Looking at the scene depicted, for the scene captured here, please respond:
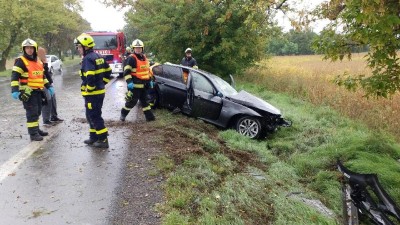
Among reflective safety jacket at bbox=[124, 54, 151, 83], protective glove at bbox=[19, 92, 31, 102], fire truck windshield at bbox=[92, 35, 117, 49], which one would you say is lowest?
protective glove at bbox=[19, 92, 31, 102]

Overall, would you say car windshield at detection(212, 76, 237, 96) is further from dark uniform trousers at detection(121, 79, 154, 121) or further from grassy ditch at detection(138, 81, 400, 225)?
dark uniform trousers at detection(121, 79, 154, 121)

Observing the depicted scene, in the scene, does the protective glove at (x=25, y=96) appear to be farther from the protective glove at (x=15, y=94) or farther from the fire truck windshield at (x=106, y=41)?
the fire truck windshield at (x=106, y=41)

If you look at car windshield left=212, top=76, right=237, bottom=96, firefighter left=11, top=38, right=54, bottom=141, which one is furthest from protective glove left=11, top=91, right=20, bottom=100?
car windshield left=212, top=76, right=237, bottom=96

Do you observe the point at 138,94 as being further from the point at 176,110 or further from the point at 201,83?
the point at 201,83

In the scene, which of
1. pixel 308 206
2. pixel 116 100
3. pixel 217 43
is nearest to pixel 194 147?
pixel 308 206

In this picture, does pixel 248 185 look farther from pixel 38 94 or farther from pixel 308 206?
pixel 38 94

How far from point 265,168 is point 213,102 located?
8.07 ft

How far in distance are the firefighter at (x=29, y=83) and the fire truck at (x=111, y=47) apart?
11171 millimetres

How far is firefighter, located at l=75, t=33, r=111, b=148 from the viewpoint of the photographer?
579 cm

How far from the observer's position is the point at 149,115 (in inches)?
316

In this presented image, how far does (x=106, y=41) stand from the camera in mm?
17812

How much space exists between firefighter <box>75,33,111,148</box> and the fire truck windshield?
40.3 feet

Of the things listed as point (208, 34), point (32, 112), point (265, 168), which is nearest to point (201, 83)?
point (265, 168)

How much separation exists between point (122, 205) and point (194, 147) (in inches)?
98.4
